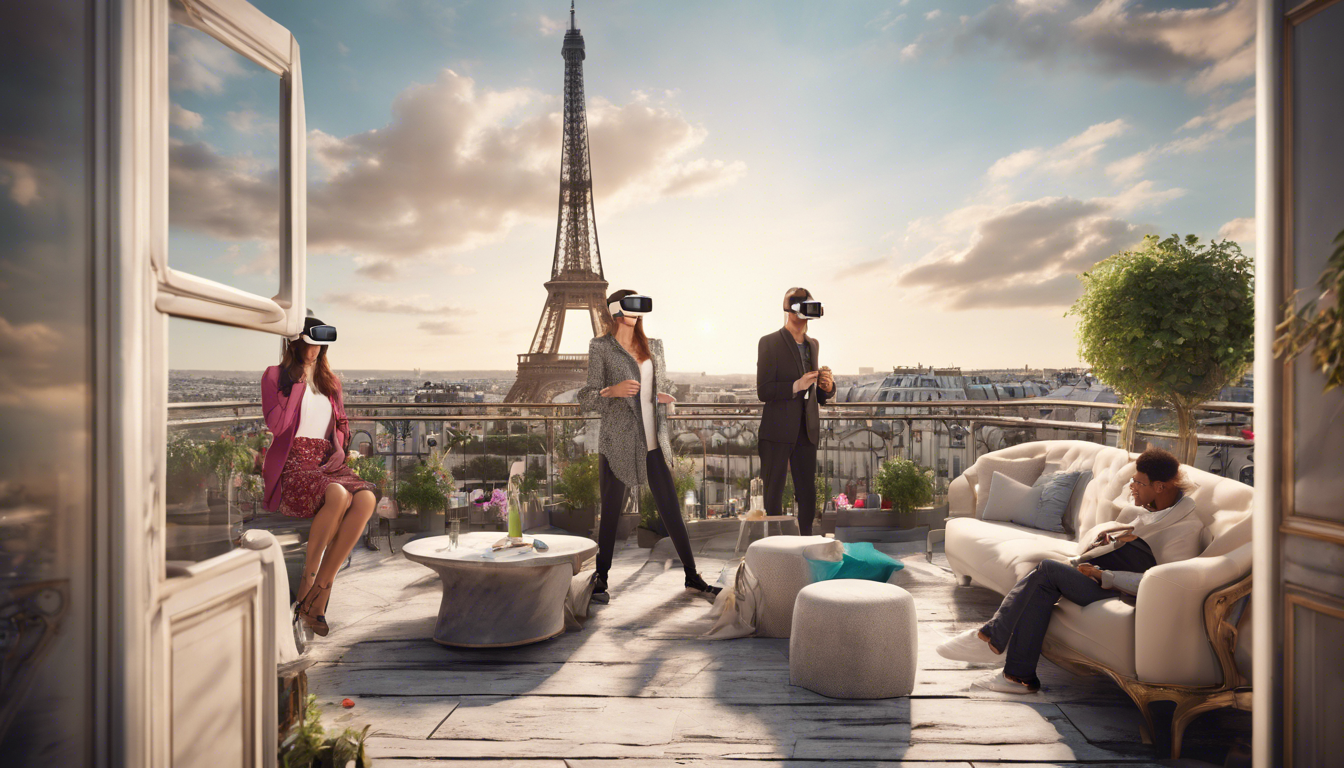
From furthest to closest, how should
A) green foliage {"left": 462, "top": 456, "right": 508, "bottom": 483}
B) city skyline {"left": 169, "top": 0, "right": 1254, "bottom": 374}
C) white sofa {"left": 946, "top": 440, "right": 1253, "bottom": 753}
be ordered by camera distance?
green foliage {"left": 462, "top": 456, "right": 508, "bottom": 483}, city skyline {"left": 169, "top": 0, "right": 1254, "bottom": 374}, white sofa {"left": 946, "top": 440, "right": 1253, "bottom": 753}

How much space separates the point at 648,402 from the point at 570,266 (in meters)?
11.1

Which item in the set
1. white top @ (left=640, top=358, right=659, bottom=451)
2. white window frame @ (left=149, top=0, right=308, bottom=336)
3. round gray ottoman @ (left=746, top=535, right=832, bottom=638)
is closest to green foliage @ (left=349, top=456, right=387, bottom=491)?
white top @ (left=640, top=358, right=659, bottom=451)

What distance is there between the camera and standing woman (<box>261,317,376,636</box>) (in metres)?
2.55

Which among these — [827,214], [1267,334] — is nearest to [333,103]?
[827,214]

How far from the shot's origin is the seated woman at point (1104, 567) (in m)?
2.01

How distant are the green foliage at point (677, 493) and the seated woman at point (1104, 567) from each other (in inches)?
77.9

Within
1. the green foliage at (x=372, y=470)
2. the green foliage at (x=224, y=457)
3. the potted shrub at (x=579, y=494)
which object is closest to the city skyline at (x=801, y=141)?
the green foliage at (x=372, y=470)

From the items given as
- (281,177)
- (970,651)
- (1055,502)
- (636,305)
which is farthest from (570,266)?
(281,177)

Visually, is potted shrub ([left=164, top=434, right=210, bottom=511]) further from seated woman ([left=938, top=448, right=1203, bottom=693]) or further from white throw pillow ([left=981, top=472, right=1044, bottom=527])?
white throw pillow ([left=981, top=472, right=1044, bottom=527])

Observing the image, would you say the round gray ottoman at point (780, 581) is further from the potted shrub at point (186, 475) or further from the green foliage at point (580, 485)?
the potted shrub at point (186, 475)

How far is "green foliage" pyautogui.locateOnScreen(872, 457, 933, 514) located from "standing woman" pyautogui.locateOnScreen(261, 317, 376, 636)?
10.0 ft

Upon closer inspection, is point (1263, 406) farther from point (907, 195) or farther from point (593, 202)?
point (593, 202)

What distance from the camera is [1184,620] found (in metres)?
1.71

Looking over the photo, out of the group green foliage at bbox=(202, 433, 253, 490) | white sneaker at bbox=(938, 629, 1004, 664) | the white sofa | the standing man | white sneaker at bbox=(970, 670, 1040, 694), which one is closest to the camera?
green foliage at bbox=(202, 433, 253, 490)
